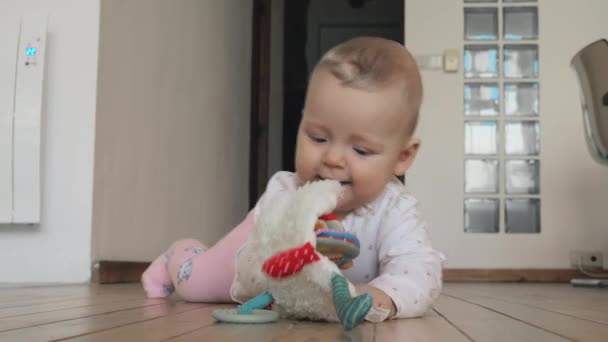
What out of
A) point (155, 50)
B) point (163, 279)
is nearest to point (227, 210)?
point (155, 50)

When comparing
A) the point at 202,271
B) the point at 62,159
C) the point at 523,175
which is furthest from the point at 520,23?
the point at 202,271

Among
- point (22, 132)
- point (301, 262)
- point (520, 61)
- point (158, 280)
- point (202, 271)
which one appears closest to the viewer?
point (301, 262)

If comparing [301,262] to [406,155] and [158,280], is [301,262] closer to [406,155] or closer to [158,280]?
[406,155]

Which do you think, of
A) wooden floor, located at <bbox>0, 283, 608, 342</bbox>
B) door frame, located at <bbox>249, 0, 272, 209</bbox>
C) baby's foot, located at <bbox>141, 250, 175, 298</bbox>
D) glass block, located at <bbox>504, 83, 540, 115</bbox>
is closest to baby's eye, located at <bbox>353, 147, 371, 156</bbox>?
wooden floor, located at <bbox>0, 283, 608, 342</bbox>

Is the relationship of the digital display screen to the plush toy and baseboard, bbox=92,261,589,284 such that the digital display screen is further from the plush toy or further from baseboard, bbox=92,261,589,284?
baseboard, bbox=92,261,589,284

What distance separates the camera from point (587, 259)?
11.2ft

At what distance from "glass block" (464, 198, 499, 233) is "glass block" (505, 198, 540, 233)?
6 centimetres

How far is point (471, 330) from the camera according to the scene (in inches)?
38.4

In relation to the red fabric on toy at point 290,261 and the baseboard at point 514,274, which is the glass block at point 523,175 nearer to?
the baseboard at point 514,274

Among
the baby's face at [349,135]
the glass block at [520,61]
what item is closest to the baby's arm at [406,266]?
the baby's face at [349,135]

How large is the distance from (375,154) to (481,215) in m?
2.42

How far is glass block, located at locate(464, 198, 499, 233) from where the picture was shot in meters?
3.45

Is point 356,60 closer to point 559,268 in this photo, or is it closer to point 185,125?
point 185,125

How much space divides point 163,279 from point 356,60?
66cm
